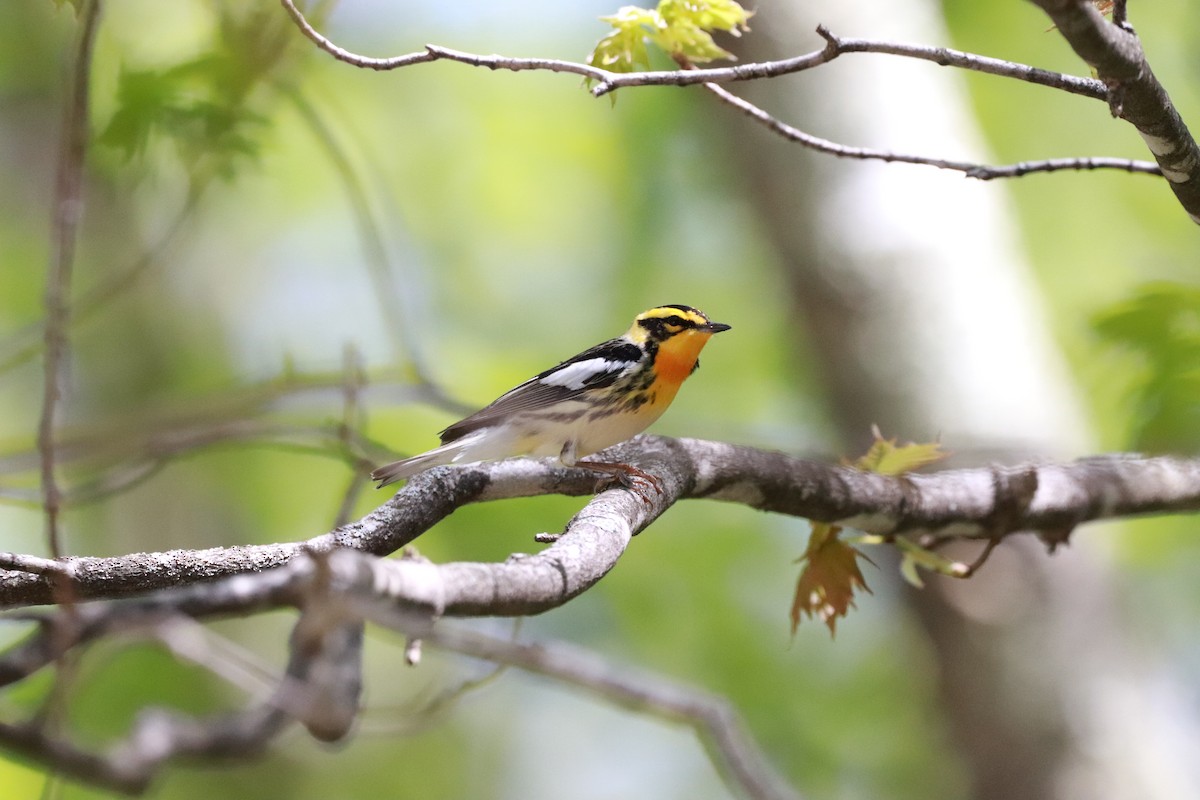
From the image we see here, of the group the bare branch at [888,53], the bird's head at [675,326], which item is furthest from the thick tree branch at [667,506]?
the bird's head at [675,326]

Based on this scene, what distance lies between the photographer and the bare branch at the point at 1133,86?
142 centimetres

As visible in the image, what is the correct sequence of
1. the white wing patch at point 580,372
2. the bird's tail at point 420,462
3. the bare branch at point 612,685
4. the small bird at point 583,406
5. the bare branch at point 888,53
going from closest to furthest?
1. the bare branch at point 612,685
2. the bare branch at point 888,53
3. the bird's tail at point 420,462
4. the small bird at point 583,406
5. the white wing patch at point 580,372

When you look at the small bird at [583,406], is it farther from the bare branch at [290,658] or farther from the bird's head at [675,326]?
the bare branch at [290,658]

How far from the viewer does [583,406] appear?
339 centimetres

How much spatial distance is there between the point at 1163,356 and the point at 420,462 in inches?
94.1

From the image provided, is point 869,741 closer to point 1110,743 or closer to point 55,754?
point 1110,743

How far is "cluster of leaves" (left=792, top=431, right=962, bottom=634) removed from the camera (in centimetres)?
283

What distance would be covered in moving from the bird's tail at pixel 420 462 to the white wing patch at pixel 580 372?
39 centimetres

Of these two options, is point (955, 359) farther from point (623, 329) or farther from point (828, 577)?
point (623, 329)

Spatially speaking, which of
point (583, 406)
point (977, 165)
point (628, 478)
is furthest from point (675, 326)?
point (977, 165)

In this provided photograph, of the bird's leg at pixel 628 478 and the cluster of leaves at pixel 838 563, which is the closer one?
the bird's leg at pixel 628 478

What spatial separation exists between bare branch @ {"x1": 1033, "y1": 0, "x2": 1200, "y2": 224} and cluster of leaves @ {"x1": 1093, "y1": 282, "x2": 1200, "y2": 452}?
1.30 m

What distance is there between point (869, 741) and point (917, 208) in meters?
5.26

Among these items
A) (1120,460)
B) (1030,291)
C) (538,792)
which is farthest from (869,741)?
(1120,460)
